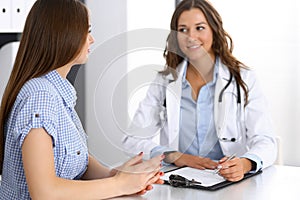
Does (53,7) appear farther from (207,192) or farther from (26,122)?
(207,192)

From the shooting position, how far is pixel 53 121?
144cm

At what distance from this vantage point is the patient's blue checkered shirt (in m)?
1.42

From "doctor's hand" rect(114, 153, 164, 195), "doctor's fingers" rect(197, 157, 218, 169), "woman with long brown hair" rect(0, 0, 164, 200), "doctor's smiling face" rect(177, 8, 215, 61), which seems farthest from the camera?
"doctor's fingers" rect(197, 157, 218, 169)

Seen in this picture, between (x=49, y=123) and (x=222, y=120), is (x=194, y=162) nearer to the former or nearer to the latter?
(x=222, y=120)

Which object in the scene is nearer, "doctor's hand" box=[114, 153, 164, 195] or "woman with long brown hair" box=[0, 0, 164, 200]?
"woman with long brown hair" box=[0, 0, 164, 200]

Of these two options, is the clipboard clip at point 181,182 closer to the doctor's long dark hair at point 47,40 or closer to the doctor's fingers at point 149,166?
the doctor's fingers at point 149,166

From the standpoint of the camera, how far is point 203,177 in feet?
5.80

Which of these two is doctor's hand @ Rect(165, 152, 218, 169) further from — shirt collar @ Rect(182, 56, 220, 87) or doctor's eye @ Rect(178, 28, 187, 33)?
doctor's eye @ Rect(178, 28, 187, 33)

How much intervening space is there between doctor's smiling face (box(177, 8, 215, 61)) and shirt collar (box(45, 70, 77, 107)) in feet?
1.29

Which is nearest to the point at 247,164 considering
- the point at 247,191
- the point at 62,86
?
the point at 247,191

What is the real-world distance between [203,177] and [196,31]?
0.52m

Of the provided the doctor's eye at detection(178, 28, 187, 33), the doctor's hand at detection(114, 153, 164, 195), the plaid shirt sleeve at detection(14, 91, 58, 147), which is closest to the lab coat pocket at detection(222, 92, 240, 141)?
the doctor's eye at detection(178, 28, 187, 33)

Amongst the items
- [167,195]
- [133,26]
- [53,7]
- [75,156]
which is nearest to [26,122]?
[75,156]

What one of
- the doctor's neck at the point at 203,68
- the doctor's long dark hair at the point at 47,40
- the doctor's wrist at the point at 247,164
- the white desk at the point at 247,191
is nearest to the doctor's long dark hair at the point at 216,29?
the doctor's neck at the point at 203,68
